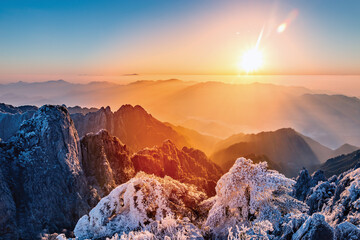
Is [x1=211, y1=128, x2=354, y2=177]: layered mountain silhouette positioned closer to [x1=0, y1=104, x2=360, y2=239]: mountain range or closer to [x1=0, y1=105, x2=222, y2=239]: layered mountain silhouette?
[x1=0, y1=104, x2=360, y2=239]: mountain range

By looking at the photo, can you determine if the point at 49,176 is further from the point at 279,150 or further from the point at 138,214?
the point at 279,150

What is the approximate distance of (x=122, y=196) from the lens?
1530cm

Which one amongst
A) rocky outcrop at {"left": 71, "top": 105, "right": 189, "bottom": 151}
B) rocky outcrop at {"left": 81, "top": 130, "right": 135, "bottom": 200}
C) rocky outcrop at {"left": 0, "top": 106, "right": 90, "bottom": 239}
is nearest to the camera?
rocky outcrop at {"left": 0, "top": 106, "right": 90, "bottom": 239}

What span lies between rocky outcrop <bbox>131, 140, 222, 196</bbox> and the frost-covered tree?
44194mm

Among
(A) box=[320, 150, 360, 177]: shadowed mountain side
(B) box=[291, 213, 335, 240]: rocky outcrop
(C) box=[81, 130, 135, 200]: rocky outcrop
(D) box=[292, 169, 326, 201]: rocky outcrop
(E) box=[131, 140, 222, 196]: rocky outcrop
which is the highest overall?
(B) box=[291, 213, 335, 240]: rocky outcrop

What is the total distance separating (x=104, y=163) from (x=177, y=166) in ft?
78.2

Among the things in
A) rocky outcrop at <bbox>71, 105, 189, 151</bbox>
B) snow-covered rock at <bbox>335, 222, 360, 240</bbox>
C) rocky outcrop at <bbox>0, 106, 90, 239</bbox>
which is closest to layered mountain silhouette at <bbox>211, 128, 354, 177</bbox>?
rocky outcrop at <bbox>71, 105, 189, 151</bbox>

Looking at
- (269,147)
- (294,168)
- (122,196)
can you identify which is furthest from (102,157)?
(269,147)

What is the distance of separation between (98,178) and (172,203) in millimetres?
34346

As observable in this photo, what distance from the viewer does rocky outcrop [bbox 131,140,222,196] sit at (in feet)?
193

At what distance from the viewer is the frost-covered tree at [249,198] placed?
13.4 meters

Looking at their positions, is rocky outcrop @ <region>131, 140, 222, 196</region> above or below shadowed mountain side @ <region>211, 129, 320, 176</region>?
above

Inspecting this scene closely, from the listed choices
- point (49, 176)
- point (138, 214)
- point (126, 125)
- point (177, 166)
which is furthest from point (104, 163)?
point (126, 125)

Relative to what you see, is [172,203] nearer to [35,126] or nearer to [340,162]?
[35,126]
